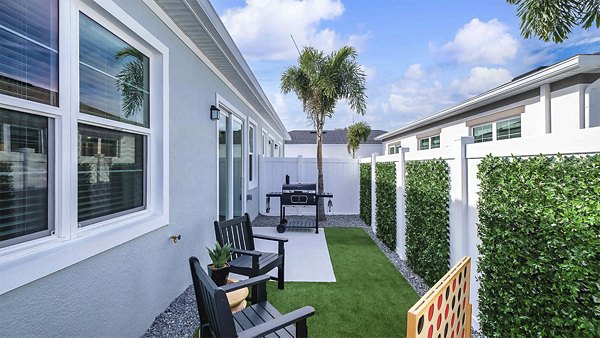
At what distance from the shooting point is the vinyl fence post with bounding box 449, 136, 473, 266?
3203 mm

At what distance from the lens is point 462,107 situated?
8492 mm

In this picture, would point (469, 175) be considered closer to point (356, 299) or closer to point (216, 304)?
point (356, 299)

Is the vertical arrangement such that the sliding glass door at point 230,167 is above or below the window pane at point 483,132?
below

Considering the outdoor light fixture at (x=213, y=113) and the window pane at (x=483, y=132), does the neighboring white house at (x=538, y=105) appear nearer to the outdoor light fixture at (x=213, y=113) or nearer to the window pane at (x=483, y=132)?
the window pane at (x=483, y=132)

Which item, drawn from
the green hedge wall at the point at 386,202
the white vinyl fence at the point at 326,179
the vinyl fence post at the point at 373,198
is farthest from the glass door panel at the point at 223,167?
the white vinyl fence at the point at 326,179

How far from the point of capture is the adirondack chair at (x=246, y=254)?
11.7 feet

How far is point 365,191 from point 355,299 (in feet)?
16.9

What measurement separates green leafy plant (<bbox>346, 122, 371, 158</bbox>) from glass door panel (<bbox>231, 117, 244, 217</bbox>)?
20715 mm

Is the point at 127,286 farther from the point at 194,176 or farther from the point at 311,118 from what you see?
the point at 311,118

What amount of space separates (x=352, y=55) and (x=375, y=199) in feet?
13.4

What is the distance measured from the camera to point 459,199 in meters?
3.30

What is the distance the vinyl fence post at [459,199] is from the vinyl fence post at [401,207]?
1.74m

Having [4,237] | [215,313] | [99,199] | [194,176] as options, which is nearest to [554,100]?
[194,176]

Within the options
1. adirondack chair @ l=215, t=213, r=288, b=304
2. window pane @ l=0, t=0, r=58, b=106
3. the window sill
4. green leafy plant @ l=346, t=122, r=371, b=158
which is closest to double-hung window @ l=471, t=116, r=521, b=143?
adirondack chair @ l=215, t=213, r=288, b=304
